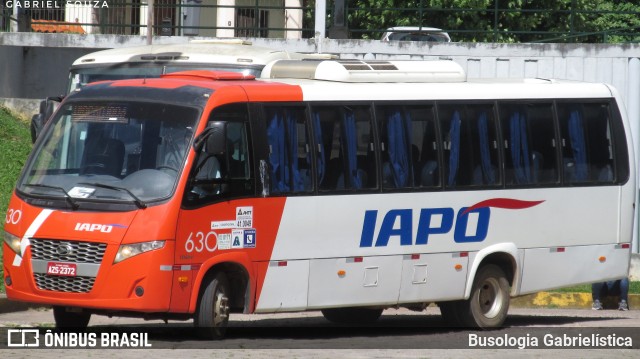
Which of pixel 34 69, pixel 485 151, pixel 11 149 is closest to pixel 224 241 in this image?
pixel 485 151

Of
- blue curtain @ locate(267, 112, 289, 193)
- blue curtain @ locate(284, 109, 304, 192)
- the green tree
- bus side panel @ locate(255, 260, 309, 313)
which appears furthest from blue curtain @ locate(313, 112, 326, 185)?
the green tree

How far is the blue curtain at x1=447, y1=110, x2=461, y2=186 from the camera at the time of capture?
1435cm

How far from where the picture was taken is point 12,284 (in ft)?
39.8

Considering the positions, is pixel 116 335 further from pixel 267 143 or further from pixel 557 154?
pixel 557 154

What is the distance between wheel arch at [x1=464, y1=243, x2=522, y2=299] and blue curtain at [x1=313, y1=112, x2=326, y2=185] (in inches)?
90.6

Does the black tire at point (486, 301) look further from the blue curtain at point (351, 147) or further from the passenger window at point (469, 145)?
the blue curtain at point (351, 147)

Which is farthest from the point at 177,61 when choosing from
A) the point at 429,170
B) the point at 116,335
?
the point at 116,335

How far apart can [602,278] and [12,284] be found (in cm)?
717

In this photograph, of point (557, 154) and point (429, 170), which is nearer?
point (429, 170)

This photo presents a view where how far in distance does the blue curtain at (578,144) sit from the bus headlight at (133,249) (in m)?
5.93

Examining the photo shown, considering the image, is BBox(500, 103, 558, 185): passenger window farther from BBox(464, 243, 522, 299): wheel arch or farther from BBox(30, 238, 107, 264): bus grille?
BBox(30, 238, 107, 264): bus grille

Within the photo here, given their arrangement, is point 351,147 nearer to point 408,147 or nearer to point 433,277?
point 408,147

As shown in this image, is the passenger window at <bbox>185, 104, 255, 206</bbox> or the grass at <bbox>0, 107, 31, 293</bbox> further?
the grass at <bbox>0, 107, 31, 293</bbox>

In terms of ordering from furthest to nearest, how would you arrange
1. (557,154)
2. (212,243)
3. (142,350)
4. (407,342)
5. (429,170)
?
(557,154)
(429,170)
(407,342)
(212,243)
(142,350)
